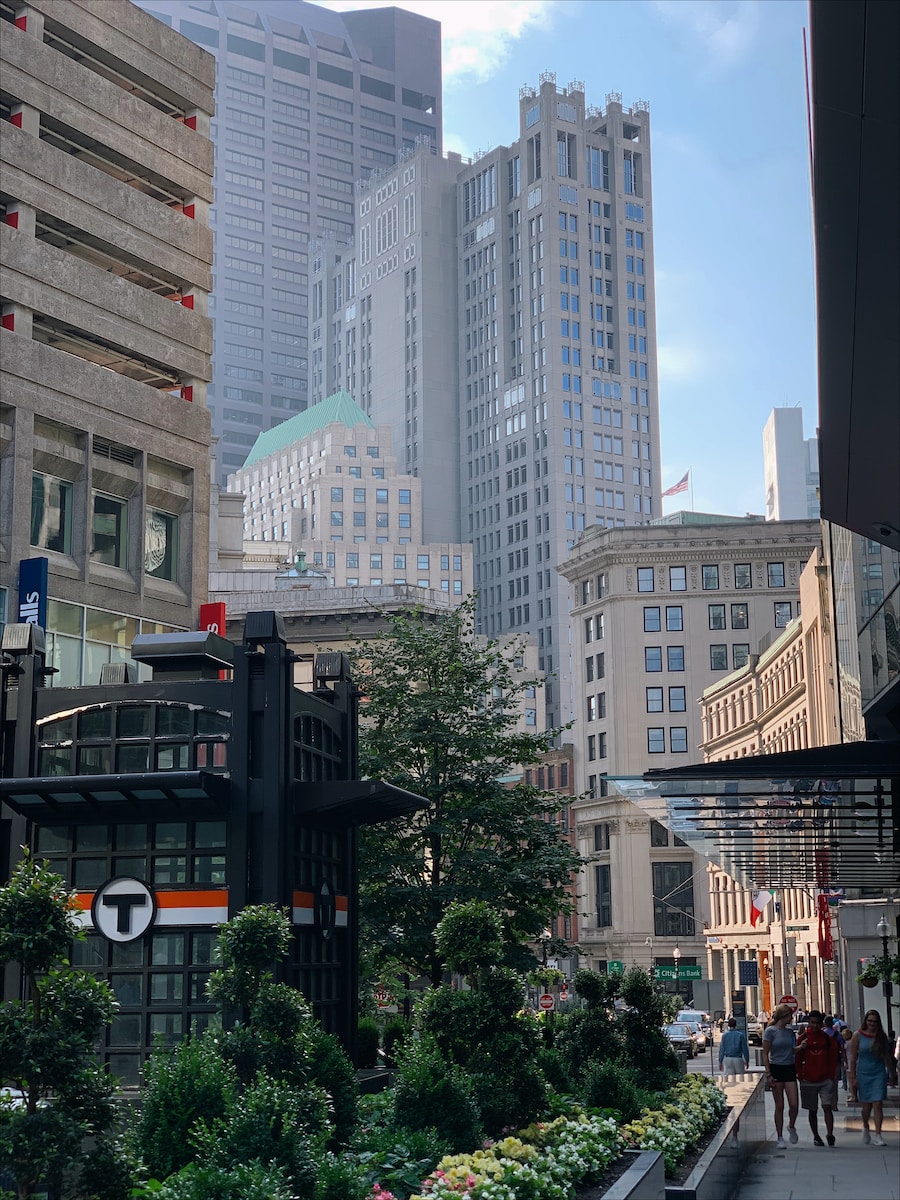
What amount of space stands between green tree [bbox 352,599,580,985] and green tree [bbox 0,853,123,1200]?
22533mm

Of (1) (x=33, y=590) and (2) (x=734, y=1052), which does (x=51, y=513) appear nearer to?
(1) (x=33, y=590)

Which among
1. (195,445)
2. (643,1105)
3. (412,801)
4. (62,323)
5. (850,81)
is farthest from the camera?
(195,445)

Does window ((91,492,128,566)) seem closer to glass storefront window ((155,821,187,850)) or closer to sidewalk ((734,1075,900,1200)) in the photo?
glass storefront window ((155,821,187,850))

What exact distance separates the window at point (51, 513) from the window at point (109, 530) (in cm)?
105

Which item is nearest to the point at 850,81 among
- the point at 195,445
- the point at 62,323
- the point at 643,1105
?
the point at 643,1105

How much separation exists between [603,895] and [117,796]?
103 metres

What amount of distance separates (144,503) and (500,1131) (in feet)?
122

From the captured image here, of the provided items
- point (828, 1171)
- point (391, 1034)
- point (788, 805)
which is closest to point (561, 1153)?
point (828, 1171)

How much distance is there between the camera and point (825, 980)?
7788cm

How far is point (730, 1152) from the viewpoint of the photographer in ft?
59.0

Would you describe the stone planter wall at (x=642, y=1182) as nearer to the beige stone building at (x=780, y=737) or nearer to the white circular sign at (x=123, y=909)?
the white circular sign at (x=123, y=909)

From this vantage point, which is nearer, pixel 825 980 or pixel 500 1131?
pixel 500 1131

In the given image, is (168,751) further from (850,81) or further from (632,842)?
(632,842)

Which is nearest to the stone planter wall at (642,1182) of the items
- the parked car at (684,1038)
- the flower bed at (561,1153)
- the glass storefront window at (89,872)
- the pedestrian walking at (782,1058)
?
the flower bed at (561,1153)
